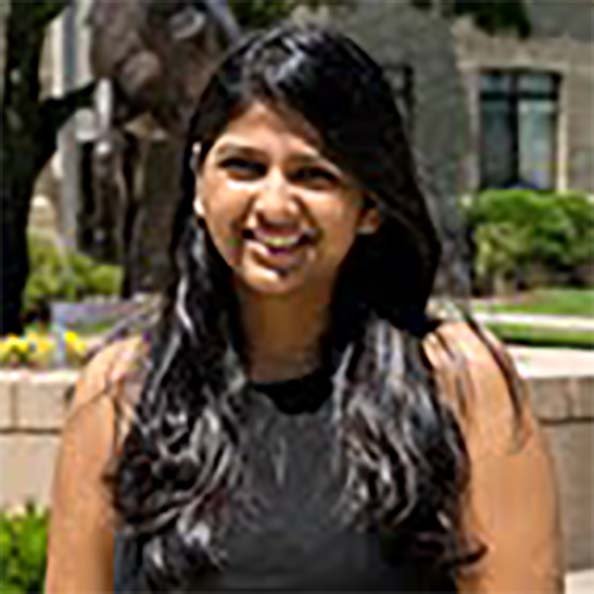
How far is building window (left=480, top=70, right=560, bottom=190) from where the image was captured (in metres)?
23.6

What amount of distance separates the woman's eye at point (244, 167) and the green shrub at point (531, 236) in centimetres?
1801

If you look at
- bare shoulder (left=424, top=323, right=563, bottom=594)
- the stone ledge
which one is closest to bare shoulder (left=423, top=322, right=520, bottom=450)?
bare shoulder (left=424, top=323, right=563, bottom=594)

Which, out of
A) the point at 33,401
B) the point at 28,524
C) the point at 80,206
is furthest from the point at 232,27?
the point at 80,206

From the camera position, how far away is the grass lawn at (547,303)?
49.1ft

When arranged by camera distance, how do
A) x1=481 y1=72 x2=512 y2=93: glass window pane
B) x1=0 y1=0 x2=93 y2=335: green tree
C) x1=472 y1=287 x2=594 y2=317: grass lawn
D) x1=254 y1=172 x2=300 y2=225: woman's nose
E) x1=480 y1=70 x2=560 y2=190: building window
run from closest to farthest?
1. x1=254 y1=172 x2=300 y2=225: woman's nose
2. x1=0 y1=0 x2=93 y2=335: green tree
3. x1=472 y1=287 x2=594 y2=317: grass lawn
4. x1=481 y1=72 x2=512 y2=93: glass window pane
5. x1=480 y1=70 x2=560 y2=190: building window

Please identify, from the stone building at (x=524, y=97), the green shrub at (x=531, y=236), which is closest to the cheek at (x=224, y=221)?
the green shrub at (x=531, y=236)

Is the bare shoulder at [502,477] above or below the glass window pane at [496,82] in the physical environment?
below

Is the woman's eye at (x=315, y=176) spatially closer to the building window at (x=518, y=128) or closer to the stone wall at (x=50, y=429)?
the stone wall at (x=50, y=429)

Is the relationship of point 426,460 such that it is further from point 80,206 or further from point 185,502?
point 80,206

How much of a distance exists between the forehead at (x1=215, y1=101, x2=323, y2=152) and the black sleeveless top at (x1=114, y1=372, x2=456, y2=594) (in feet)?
0.88

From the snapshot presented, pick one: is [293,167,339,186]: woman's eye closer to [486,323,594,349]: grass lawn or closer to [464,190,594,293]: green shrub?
[486,323,594,349]: grass lawn

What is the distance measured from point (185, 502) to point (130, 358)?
163 mm

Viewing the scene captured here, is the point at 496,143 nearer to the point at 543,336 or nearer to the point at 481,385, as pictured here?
the point at 543,336

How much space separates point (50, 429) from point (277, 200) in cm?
468
